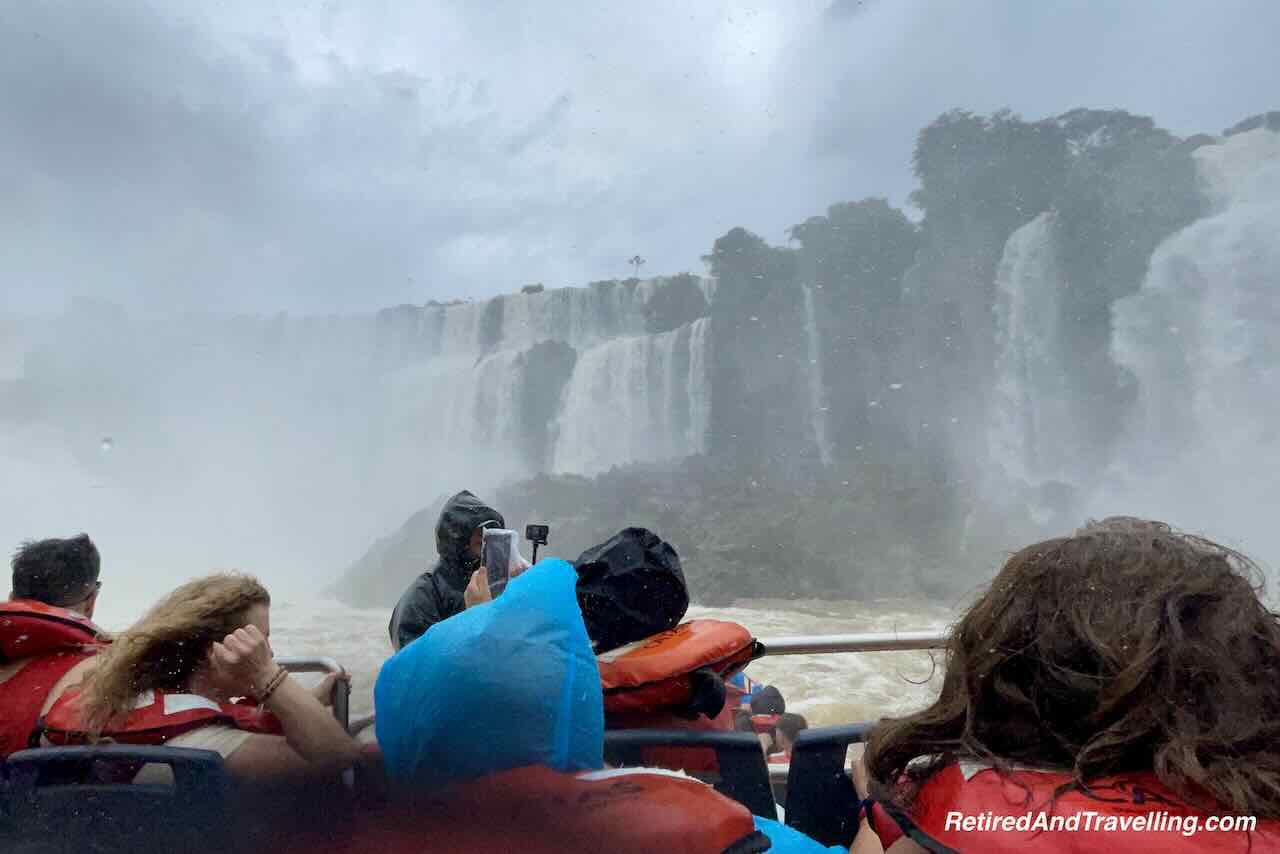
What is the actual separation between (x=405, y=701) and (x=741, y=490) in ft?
95.4

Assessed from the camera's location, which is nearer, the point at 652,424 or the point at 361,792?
the point at 361,792

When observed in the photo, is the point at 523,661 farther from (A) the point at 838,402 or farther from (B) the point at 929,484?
(A) the point at 838,402

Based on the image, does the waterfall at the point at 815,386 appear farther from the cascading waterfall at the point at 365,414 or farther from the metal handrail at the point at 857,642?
the metal handrail at the point at 857,642

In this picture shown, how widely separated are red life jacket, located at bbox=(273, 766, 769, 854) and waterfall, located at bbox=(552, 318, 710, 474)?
90.4 ft

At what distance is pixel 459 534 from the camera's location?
97.7 inches

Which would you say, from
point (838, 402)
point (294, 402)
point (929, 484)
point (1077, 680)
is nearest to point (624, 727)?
point (1077, 680)

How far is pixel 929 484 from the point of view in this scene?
26.4m

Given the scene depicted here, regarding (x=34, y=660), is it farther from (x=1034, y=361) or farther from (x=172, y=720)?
(x=1034, y=361)

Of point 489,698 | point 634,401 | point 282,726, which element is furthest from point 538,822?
point 634,401

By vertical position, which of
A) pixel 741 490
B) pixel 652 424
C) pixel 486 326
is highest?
pixel 486 326

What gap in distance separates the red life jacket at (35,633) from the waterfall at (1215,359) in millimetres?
23762

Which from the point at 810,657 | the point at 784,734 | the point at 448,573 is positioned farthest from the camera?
the point at 810,657

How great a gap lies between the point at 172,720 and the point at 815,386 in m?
31.9

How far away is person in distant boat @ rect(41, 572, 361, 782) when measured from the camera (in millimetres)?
774
